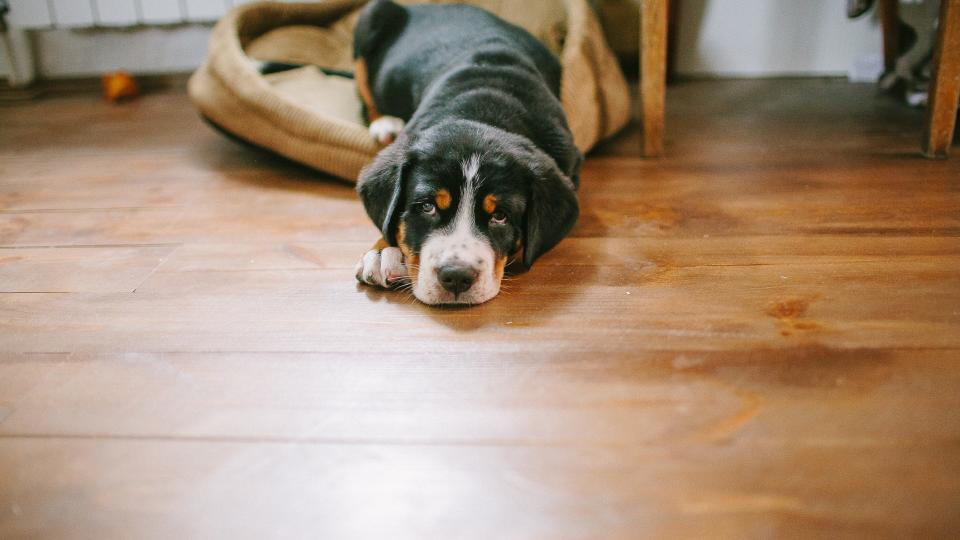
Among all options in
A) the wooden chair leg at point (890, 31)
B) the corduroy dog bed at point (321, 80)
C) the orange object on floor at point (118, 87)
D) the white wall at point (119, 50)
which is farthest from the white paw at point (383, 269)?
the white wall at point (119, 50)

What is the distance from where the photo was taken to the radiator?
171 inches

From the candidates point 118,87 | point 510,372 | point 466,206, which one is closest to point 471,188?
point 466,206

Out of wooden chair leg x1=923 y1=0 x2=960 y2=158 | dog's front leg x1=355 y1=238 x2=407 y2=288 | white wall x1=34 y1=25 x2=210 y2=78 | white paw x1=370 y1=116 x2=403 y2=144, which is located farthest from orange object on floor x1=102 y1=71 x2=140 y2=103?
wooden chair leg x1=923 y1=0 x2=960 y2=158

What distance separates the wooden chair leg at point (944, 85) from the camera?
2498 mm

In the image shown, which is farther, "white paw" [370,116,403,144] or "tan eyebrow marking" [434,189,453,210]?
"white paw" [370,116,403,144]

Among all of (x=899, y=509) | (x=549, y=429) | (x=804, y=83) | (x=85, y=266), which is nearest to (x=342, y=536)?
(x=549, y=429)

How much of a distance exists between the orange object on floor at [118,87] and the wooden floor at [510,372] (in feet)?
6.41

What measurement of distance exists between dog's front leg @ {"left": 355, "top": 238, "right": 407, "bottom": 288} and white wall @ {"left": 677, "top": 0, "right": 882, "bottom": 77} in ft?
9.87

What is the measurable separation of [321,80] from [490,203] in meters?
1.93

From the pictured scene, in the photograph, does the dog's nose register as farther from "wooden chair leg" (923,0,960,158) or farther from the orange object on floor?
the orange object on floor

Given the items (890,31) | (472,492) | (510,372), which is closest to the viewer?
(472,492)

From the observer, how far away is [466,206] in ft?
5.87

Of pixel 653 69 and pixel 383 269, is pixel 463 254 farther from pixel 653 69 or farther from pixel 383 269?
pixel 653 69

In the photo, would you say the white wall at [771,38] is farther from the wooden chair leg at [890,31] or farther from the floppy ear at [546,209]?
the floppy ear at [546,209]
